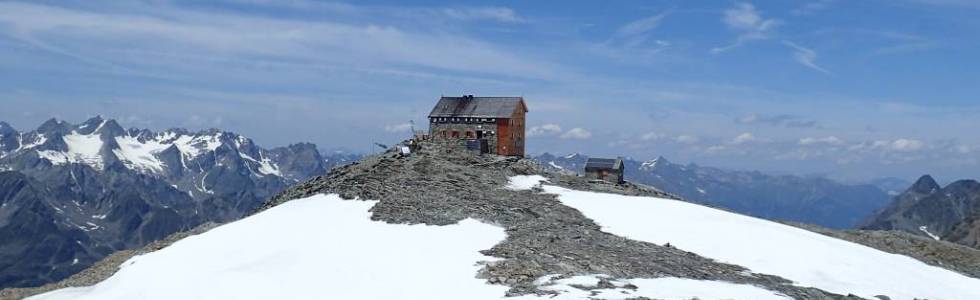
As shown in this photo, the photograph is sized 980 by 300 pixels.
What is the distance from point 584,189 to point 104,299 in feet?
117

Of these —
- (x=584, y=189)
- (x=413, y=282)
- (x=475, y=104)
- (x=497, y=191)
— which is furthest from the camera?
(x=475, y=104)

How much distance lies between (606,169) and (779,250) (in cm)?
2803

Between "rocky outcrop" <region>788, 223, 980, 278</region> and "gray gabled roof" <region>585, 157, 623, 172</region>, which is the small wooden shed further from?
"rocky outcrop" <region>788, 223, 980, 278</region>

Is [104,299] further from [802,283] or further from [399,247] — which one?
[802,283]

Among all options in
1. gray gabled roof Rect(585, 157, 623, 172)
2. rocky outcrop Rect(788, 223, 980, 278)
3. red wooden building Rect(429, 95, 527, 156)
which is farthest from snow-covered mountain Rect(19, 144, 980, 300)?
red wooden building Rect(429, 95, 527, 156)

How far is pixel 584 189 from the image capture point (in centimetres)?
6000

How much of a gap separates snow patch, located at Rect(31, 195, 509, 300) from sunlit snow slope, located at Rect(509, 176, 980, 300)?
10826 mm

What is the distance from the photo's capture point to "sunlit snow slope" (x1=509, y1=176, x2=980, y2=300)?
38156mm

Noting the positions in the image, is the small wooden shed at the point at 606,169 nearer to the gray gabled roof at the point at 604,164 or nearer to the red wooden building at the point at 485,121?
the gray gabled roof at the point at 604,164

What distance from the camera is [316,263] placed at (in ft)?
116

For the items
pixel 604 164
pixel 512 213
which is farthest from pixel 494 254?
pixel 604 164

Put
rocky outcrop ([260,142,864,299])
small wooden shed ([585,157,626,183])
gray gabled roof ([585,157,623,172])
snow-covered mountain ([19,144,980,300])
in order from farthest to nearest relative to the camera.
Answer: gray gabled roof ([585,157,623,172])
small wooden shed ([585,157,626,183])
rocky outcrop ([260,142,864,299])
snow-covered mountain ([19,144,980,300])

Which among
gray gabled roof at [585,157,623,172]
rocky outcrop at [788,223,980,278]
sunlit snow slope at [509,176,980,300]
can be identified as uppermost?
gray gabled roof at [585,157,623,172]

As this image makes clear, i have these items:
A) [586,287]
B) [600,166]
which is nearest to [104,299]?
[586,287]
